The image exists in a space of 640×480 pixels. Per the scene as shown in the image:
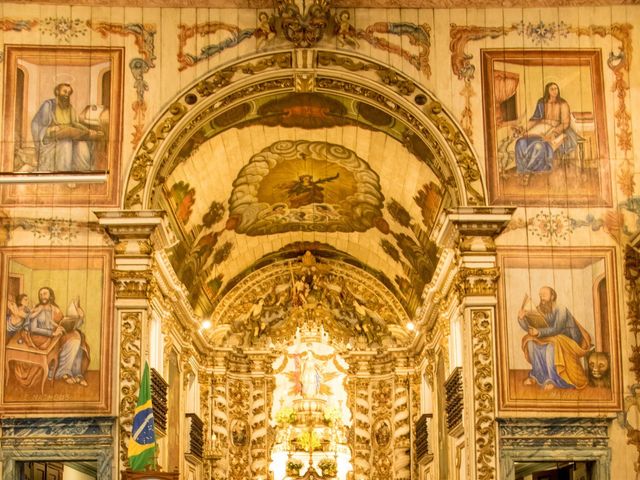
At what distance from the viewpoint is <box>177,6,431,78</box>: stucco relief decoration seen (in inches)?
818

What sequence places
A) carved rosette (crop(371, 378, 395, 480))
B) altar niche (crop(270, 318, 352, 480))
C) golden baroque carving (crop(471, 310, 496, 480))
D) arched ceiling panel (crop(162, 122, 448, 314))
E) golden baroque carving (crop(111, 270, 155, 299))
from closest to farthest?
A: golden baroque carving (crop(471, 310, 496, 480)), golden baroque carving (crop(111, 270, 155, 299)), arched ceiling panel (crop(162, 122, 448, 314)), carved rosette (crop(371, 378, 395, 480)), altar niche (crop(270, 318, 352, 480))

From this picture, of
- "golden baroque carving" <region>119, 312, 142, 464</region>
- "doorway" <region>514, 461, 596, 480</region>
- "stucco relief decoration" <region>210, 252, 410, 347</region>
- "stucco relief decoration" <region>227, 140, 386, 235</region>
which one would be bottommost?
"doorway" <region>514, 461, 596, 480</region>

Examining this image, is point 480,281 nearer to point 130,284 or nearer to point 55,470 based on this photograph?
point 130,284

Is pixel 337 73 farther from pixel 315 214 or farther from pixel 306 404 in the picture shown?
pixel 306 404

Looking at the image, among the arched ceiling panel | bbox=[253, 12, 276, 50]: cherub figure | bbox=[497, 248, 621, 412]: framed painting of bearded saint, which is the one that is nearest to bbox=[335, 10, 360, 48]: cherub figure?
bbox=[253, 12, 276, 50]: cherub figure

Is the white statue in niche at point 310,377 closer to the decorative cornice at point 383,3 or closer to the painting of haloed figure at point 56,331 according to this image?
the painting of haloed figure at point 56,331

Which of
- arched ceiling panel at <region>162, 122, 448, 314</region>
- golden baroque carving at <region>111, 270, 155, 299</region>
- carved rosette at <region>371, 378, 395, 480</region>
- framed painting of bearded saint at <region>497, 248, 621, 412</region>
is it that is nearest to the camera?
framed painting of bearded saint at <region>497, 248, 621, 412</region>

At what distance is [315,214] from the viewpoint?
29500 millimetres

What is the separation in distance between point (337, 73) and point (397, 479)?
508 inches

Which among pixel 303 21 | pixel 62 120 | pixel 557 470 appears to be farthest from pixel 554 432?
pixel 62 120

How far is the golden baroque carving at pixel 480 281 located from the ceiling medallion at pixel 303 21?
4.43 meters

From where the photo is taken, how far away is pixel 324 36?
20.9 m

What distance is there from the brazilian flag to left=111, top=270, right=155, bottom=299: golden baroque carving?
1841mm

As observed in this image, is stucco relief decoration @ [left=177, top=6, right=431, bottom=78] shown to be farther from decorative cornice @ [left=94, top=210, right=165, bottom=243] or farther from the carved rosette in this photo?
the carved rosette
